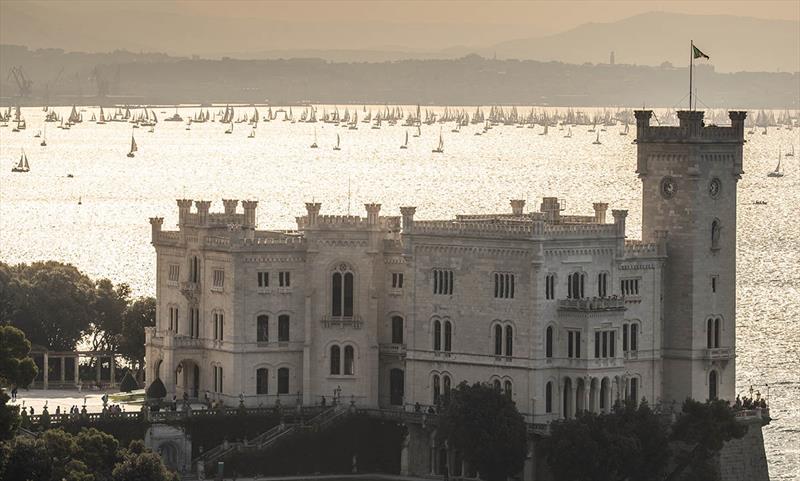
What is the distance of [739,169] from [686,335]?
7.40 meters

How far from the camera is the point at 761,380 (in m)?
153

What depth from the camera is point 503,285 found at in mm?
111125

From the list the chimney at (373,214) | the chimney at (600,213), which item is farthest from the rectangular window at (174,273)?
the chimney at (600,213)

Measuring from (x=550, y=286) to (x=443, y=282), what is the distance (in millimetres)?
5095

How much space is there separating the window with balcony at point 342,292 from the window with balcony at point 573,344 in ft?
33.5

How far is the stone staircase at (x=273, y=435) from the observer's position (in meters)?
110

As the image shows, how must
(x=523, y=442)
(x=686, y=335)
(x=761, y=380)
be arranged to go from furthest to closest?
(x=761, y=380) < (x=686, y=335) < (x=523, y=442)

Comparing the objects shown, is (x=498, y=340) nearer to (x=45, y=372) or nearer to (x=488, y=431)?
(x=488, y=431)

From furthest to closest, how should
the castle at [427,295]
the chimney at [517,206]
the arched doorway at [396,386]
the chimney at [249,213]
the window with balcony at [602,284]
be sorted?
1. the chimney at [517,206]
2. the chimney at [249,213]
3. the arched doorway at [396,386]
4. the castle at [427,295]
5. the window with balcony at [602,284]

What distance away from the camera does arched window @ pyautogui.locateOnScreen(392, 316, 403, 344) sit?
380 feet

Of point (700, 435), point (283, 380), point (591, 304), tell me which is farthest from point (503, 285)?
point (283, 380)

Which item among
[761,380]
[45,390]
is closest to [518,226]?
[45,390]

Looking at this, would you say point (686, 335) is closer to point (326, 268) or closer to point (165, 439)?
point (326, 268)

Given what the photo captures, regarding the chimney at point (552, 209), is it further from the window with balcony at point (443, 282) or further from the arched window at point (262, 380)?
the arched window at point (262, 380)
